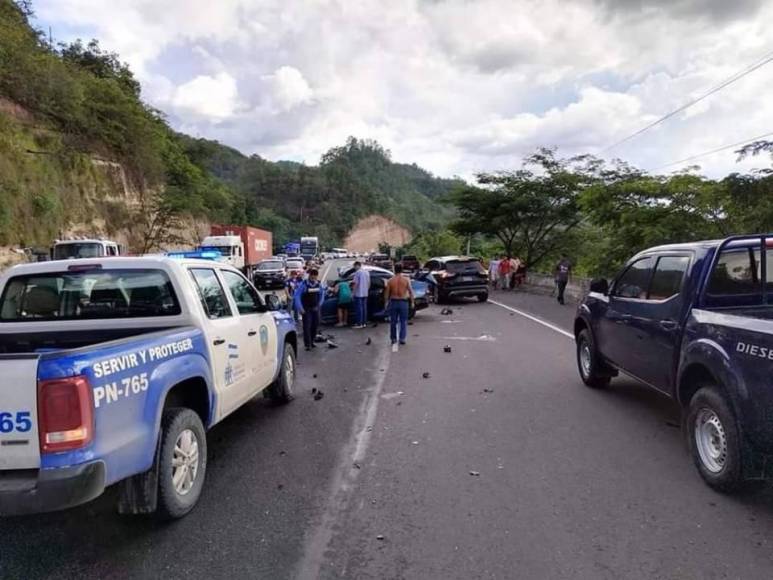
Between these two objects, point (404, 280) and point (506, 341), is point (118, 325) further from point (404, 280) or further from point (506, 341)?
point (506, 341)

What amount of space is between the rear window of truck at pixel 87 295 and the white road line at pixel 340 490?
6.58ft

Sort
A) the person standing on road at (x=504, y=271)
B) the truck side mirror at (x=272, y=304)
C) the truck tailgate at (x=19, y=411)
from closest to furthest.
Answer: the truck tailgate at (x=19, y=411) < the truck side mirror at (x=272, y=304) < the person standing on road at (x=504, y=271)

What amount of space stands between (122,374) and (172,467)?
0.89 meters

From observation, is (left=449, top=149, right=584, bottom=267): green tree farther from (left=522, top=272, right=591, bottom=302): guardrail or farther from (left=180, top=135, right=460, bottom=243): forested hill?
(left=180, top=135, right=460, bottom=243): forested hill

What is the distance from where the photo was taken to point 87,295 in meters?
4.93

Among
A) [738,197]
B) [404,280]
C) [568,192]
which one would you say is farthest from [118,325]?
[568,192]

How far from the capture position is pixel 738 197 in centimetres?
1125

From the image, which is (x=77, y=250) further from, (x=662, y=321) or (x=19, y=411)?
(x=662, y=321)

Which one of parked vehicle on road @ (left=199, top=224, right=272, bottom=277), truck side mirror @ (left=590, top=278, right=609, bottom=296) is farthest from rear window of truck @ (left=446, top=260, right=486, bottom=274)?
truck side mirror @ (left=590, top=278, right=609, bottom=296)

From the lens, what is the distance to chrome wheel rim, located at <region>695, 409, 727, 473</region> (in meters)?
4.31

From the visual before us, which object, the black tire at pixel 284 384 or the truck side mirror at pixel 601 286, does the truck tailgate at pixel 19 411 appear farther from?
the truck side mirror at pixel 601 286

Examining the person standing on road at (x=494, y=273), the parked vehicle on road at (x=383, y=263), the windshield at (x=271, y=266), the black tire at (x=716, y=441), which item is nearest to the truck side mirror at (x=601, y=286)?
the black tire at (x=716, y=441)

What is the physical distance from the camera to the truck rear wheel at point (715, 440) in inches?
162

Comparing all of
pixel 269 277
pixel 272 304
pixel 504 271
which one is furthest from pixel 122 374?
pixel 269 277
